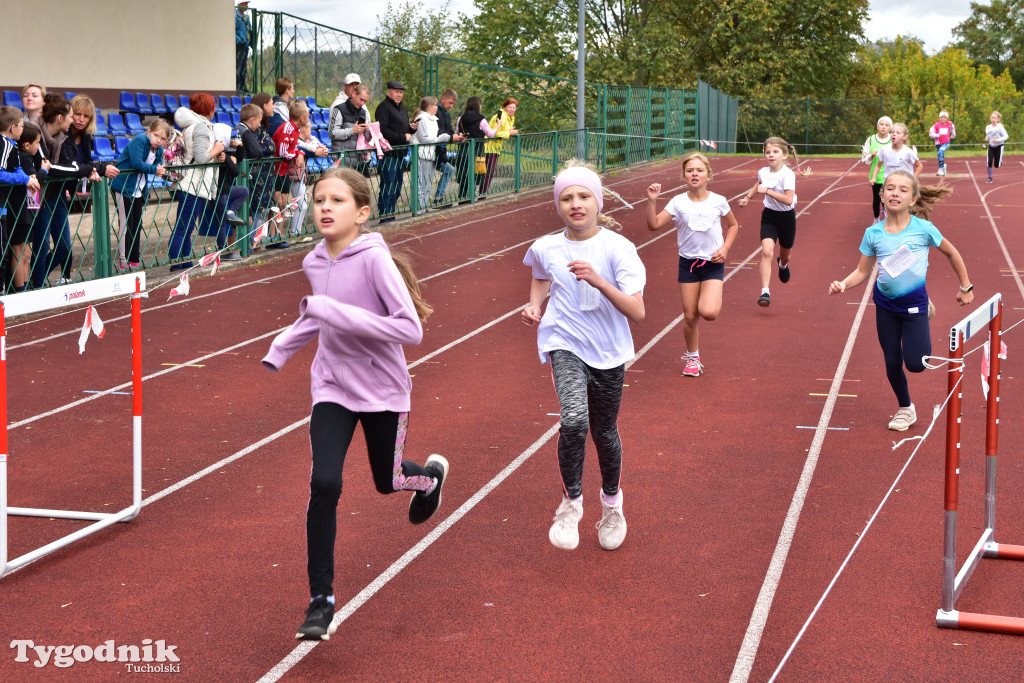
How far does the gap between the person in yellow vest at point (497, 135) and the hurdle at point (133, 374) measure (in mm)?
16604

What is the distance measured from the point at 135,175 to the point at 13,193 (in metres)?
1.56

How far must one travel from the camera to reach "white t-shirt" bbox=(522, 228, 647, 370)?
516cm

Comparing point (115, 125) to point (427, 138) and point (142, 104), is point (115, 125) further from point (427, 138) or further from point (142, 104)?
point (427, 138)

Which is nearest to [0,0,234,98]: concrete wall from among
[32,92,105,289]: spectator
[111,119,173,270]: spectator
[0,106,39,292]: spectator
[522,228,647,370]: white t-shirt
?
[111,119,173,270]: spectator

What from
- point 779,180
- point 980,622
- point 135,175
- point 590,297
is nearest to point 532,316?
point 590,297

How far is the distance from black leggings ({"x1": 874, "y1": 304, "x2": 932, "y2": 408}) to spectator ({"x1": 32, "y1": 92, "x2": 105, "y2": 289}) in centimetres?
787

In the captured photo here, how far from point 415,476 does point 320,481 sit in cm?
85

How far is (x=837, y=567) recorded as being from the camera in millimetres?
5207

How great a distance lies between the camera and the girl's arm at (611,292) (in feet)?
15.7

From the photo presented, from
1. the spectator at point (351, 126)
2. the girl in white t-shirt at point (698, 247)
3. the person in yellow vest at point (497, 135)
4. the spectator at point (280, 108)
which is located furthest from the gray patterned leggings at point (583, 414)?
the person in yellow vest at point (497, 135)

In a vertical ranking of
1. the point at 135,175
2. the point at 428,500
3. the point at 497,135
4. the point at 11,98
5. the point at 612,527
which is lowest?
the point at 612,527

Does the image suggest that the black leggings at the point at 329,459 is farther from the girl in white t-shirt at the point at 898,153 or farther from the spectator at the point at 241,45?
the spectator at the point at 241,45

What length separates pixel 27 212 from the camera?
11062mm

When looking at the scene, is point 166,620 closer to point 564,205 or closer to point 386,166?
point 564,205
